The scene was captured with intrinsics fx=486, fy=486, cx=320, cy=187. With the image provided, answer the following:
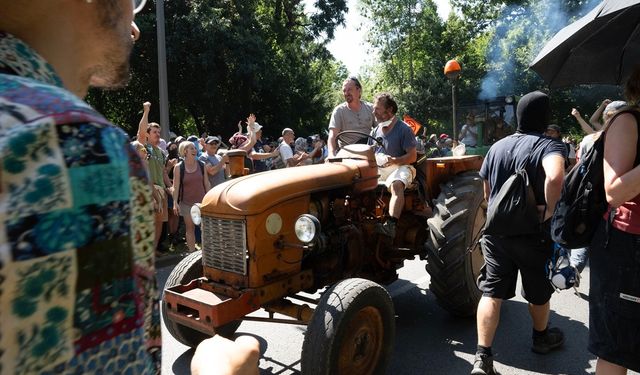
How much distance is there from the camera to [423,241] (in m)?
5.00

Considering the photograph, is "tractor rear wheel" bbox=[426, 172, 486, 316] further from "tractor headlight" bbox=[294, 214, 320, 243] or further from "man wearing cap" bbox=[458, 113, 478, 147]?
"man wearing cap" bbox=[458, 113, 478, 147]

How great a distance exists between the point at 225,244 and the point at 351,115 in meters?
2.54

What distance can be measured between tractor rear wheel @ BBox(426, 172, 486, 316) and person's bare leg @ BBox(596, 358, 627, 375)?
1790 mm

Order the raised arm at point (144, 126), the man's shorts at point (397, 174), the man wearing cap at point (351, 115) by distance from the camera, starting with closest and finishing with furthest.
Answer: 1. the man's shorts at point (397, 174)
2. the man wearing cap at point (351, 115)
3. the raised arm at point (144, 126)

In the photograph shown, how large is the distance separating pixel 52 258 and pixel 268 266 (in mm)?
2888

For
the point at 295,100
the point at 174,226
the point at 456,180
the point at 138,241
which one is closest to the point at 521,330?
the point at 456,180

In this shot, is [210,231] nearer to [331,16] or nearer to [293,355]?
[293,355]

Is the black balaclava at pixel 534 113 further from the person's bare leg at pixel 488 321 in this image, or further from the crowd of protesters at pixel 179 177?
the crowd of protesters at pixel 179 177

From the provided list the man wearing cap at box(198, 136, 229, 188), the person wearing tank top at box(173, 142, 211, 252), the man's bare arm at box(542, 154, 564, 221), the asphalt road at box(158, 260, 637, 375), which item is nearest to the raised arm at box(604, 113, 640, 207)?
the man's bare arm at box(542, 154, 564, 221)

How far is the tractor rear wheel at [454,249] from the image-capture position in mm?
4266

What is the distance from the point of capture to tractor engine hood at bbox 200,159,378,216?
3.27 meters

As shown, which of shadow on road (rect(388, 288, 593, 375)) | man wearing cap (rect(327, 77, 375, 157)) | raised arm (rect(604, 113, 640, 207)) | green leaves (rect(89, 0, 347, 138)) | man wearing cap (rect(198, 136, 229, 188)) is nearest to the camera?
raised arm (rect(604, 113, 640, 207))

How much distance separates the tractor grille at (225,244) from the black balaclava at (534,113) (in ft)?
6.99

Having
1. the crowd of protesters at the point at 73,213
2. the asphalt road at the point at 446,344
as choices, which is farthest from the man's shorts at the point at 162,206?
the crowd of protesters at the point at 73,213
